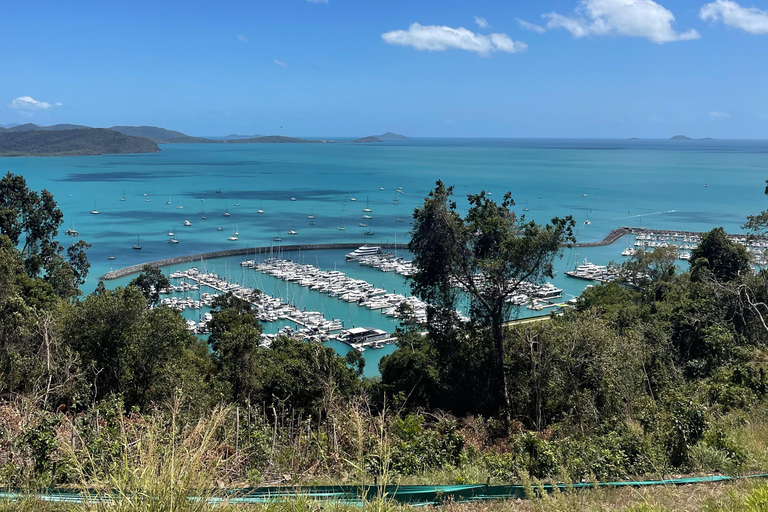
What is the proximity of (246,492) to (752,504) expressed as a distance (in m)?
2.47

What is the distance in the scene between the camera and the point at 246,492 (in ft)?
9.57

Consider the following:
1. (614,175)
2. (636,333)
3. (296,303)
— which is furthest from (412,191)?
(636,333)

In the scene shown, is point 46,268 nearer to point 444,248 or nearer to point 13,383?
point 13,383

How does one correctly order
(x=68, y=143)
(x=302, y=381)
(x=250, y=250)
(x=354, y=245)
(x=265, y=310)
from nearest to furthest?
(x=302, y=381) → (x=265, y=310) → (x=250, y=250) → (x=354, y=245) → (x=68, y=143)

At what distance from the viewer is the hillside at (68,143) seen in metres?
119

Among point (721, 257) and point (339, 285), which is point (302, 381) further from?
point (339, 285)

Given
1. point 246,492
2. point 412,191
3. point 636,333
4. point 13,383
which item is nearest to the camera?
point 246,492

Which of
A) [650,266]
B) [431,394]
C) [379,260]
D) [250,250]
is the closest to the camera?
[431,394]

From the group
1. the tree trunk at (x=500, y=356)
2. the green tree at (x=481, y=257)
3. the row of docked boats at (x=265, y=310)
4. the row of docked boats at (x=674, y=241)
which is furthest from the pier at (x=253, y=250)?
the tree trunk at (x=500, y=356)

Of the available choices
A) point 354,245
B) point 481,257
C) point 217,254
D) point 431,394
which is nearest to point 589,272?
point 354,245

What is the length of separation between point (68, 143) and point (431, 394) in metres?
142

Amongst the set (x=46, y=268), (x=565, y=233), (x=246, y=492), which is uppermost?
(x=565, y=233)

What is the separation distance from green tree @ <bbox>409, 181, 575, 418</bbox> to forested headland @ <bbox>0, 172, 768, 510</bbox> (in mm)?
26

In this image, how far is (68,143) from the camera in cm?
12538
